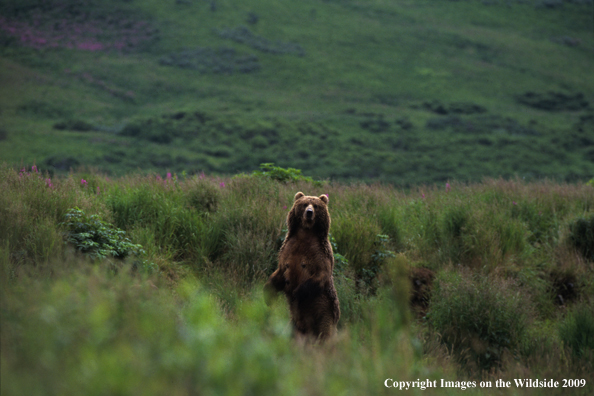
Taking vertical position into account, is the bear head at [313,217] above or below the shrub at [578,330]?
above

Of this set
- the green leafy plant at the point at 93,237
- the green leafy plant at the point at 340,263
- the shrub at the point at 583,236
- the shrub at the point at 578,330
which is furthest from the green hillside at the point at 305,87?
the shrub at the point at 578,330

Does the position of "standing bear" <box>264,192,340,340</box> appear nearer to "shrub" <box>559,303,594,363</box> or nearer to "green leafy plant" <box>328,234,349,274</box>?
"green leafy plant" <box>328,234,349,274</box>

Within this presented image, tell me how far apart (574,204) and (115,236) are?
9863 millimetres

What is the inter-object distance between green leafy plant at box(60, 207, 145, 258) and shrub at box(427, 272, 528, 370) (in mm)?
4094

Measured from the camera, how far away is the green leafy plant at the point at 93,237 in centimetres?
536

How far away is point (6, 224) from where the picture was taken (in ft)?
17.6

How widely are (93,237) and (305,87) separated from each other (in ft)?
181

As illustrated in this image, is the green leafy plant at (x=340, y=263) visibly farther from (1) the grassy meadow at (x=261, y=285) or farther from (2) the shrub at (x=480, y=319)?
(2) the shrub at (x=480, y=319)

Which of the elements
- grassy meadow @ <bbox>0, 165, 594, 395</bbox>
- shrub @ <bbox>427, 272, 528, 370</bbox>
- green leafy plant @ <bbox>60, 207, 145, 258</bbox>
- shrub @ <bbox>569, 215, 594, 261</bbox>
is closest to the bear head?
grassy meadow @ <bbox>0, 165, 594, 395</bbox>

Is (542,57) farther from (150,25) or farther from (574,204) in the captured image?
(574,204)

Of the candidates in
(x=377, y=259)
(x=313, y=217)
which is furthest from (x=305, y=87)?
(x=313, y=217)

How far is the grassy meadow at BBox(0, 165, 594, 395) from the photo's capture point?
152 centimetres

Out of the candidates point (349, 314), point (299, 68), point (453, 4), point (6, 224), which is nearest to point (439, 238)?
point (349, 314)

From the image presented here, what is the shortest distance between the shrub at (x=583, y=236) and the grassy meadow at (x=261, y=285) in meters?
0.04
